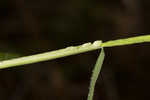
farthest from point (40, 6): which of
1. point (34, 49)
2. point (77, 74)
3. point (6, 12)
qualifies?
point (77, 74)

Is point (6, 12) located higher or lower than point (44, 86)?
higher

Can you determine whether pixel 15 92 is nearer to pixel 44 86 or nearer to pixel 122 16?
pixel 44 86

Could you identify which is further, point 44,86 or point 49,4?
point 49,4

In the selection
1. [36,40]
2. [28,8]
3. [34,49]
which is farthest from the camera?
[28,8]

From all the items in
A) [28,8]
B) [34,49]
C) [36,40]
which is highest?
[28,8]

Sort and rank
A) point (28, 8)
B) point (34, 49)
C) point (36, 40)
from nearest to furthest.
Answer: point (34, 49)
point (36, 40)
point (28, 8)

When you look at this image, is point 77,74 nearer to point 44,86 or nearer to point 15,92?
point 44,86
